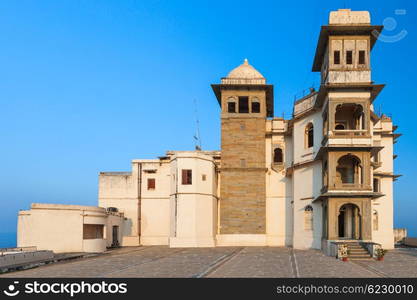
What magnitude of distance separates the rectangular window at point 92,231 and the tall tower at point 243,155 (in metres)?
11.3

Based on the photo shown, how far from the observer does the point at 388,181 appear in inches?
1646

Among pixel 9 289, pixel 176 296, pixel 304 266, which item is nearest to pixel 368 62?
pixel 304 266

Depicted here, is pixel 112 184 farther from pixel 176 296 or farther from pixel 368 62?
pixel 176 296

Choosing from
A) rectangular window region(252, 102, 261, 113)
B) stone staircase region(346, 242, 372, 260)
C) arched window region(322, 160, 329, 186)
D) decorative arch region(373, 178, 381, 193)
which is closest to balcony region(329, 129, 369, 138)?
arched window region(322, 160, 329, 186)

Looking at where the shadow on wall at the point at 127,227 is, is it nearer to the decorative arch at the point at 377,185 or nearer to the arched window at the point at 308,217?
the arched window at the point at 308,217

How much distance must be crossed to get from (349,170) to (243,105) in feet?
49.2

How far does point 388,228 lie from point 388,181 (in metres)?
4.31

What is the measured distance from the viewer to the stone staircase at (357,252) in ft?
99.4

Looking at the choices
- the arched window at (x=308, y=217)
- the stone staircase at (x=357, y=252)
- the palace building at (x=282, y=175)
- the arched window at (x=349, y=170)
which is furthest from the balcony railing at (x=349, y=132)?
the arched window at (x=308, y=217)

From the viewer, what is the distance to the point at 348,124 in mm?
37562

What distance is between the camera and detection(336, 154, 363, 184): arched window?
35562mm

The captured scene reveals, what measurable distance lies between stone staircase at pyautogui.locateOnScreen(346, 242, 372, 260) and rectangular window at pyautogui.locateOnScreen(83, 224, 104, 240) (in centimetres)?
2071

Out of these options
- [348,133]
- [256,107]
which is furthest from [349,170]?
[256,107]

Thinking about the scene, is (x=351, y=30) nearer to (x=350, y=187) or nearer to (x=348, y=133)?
(x=348, y=133)
